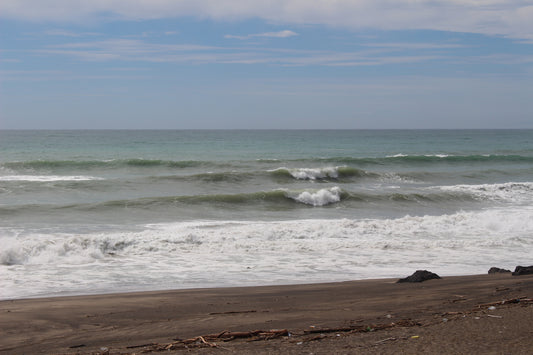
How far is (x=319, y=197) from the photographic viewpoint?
795 inches

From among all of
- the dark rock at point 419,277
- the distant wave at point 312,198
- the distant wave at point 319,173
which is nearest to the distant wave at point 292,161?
the distant wave at point 319,173

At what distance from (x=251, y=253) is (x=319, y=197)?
966 centimetres

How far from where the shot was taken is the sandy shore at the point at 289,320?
13.0 ft

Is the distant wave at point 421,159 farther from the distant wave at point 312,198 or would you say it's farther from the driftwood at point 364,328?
the driftwood at point 364,328

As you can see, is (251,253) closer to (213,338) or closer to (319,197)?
(213,338)

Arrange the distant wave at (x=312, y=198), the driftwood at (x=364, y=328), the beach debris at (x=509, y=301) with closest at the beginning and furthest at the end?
the driftwood at (x=364, y=328) → the beach debris at (x=509, y=301) → the distant wave at (x=312, y=198)

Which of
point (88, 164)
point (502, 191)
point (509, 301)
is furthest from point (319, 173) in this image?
point (509, 301)

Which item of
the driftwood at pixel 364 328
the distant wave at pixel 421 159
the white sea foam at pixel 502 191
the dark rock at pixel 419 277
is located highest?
the driftwood at pixel 364 328

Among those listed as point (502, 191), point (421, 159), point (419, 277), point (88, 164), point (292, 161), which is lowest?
point (502, 191)

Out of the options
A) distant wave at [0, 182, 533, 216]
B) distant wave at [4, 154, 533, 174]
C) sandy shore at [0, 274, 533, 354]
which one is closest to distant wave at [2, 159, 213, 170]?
distant wave at [4, 154, 533, 174]

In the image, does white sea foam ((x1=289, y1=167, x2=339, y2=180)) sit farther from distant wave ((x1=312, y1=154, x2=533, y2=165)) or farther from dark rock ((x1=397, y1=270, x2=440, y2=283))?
dark rock ((x1=397, y1=270, x2=440, y2=283))

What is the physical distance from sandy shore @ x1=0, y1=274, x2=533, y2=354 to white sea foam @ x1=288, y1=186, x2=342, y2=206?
12536 millimetres

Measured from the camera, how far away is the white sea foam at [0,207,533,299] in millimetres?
8469

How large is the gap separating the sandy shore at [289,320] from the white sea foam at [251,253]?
54.2 inches
